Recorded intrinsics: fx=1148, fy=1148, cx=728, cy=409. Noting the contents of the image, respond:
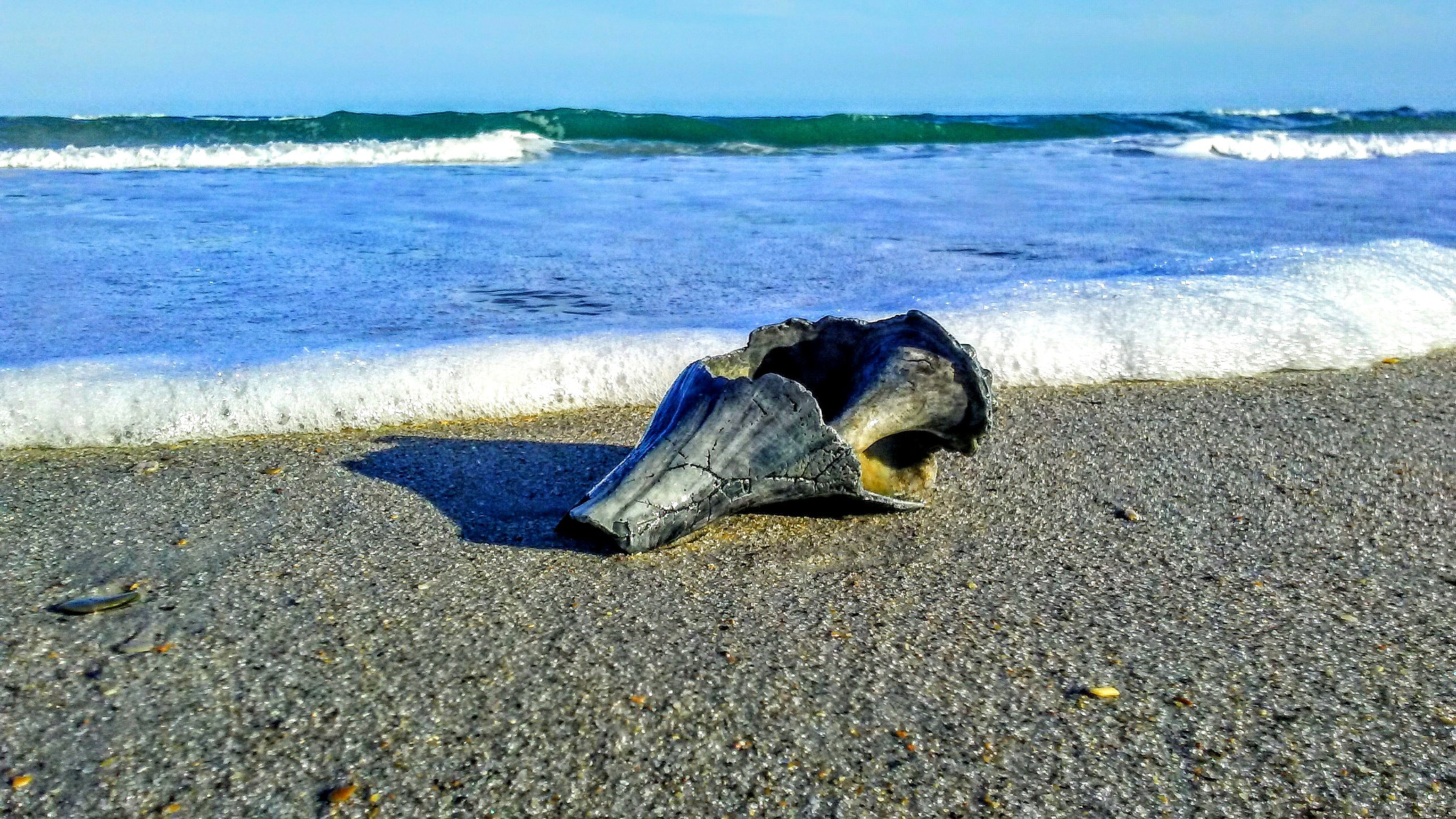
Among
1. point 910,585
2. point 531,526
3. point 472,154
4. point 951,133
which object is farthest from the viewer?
point 951,133

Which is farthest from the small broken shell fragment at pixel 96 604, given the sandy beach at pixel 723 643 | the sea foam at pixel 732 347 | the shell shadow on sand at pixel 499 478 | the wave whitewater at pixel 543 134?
the wave whitewater at pixel 543 134

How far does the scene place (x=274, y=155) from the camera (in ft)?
40.6

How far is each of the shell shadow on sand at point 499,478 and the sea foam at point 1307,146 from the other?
13222 mm

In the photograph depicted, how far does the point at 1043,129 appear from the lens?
1781 cm

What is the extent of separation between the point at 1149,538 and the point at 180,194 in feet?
25.9

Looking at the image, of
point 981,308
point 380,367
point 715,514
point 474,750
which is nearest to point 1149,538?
point 715,514

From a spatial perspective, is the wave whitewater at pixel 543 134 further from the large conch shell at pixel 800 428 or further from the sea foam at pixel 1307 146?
the large conch shell at pixel 800 428

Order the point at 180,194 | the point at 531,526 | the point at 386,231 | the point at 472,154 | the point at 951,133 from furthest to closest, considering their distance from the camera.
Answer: the point at 951,133 < the point at 472,154 < the point at 180,194 < the point at 386,231 < the point at 531,526

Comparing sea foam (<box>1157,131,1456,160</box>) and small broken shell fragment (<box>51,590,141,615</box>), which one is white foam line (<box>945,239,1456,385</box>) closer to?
small broken shell fragment (<box>51,590,141,615</box>)

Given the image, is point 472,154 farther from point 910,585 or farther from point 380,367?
point 910,585

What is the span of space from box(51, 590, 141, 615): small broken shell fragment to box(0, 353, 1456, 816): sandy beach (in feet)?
0.08

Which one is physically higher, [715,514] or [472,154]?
[472,154]

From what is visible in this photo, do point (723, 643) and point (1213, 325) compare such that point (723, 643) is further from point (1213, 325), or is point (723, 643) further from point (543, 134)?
point (543, 134)

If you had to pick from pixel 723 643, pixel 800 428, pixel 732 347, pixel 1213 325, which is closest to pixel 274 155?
pixel 732 347
